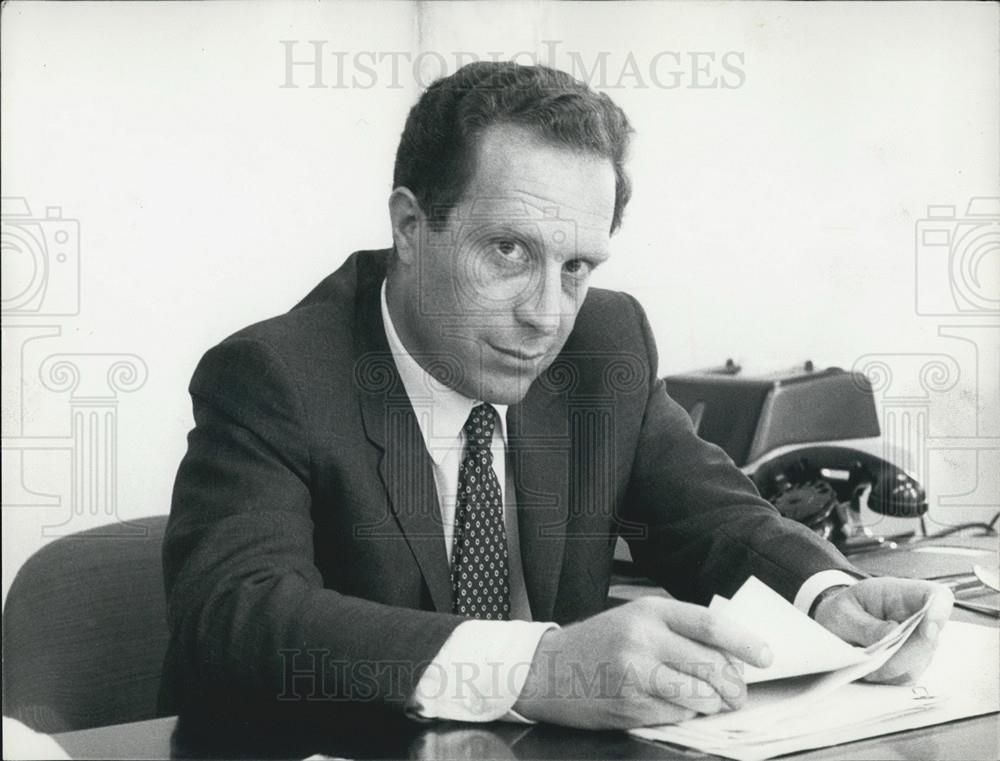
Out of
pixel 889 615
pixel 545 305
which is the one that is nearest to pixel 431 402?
pixel 545 305

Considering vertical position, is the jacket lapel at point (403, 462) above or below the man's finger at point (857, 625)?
above

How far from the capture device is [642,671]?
91 centimetres

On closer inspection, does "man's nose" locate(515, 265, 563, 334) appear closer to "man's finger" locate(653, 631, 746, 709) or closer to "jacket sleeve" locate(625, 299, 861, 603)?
"jacket sleeve" locate(625, 299, 861, 603)

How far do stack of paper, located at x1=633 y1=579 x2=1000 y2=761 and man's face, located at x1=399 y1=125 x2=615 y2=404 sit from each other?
1.16ft

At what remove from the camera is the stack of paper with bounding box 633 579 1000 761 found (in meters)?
0.89

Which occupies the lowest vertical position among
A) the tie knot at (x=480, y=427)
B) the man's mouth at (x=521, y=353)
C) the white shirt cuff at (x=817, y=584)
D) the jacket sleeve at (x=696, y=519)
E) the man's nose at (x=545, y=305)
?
the white shirt cuff at (x=817, y=584)

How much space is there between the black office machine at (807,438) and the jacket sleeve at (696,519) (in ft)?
0.22

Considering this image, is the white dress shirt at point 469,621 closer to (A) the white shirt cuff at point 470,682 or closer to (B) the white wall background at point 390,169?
(A) the white shirt cuff at point 470,682

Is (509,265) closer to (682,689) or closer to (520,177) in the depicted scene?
(520,177)

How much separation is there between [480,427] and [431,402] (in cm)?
6

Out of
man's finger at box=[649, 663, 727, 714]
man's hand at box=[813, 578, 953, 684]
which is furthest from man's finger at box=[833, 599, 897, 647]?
man's finger at box=[649, 663, 727, 714]

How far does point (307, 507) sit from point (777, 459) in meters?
0.68

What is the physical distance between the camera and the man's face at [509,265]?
1135mm

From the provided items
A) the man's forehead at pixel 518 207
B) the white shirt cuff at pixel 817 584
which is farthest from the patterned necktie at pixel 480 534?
the white shirt cuff at pixel 817 584
